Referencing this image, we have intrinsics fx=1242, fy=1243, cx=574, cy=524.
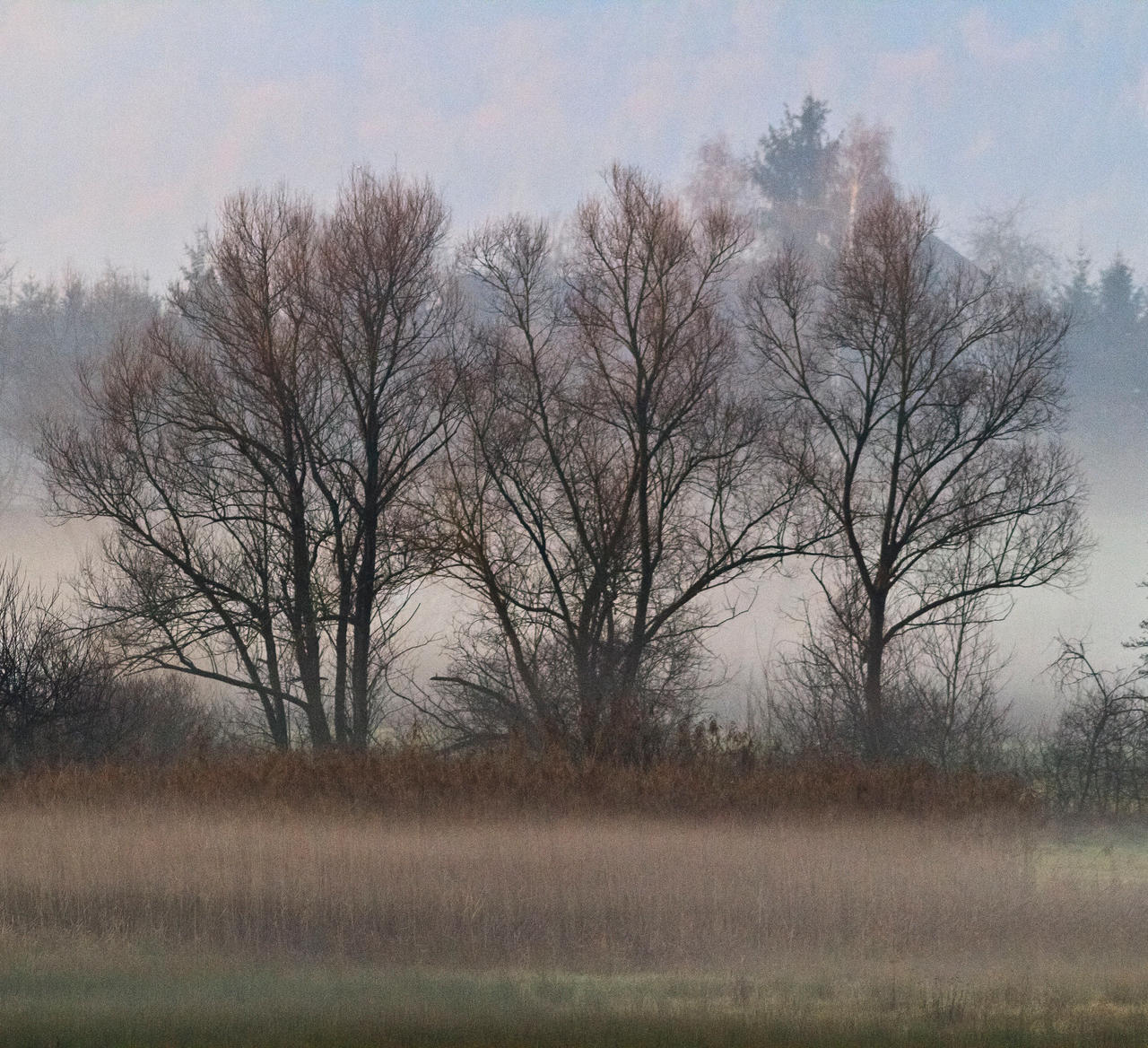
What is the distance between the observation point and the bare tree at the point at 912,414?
83.7 feet

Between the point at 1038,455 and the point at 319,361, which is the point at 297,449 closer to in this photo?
the point at 319,361

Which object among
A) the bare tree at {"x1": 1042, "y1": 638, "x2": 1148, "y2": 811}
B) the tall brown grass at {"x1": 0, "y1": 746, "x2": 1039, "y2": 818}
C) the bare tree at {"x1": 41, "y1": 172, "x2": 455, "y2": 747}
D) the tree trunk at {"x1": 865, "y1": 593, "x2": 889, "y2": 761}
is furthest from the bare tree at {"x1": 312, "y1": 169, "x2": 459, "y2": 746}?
the bare tree at {"x1": 1042, "y1": 638, "x2": 1148, "y2": 811}

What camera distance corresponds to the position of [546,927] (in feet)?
38.3

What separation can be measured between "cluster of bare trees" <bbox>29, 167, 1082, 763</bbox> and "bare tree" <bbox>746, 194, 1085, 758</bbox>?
0.28 feet

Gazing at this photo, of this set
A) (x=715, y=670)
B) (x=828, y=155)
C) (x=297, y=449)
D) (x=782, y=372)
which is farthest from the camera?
(x=828, y=155)

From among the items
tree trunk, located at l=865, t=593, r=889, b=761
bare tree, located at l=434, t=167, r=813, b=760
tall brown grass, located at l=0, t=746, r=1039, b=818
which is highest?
bare tree, located at l=434, t=167, r=813, b=760

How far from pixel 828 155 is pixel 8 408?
37.1 meters

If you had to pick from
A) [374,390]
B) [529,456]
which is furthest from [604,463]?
[374,390]

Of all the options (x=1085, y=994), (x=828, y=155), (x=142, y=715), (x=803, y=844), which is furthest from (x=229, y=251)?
(x=828, y=155)

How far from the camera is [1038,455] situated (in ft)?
90.4

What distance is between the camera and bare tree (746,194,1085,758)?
83.7 ft

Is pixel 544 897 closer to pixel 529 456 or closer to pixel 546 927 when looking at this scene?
pixel 546 927

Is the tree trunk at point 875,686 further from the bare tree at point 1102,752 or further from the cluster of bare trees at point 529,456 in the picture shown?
the bare tree at point 1102,752

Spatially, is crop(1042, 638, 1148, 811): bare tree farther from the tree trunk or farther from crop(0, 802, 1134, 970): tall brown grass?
crop(0, 802, 1134, 970): tall brown grass
